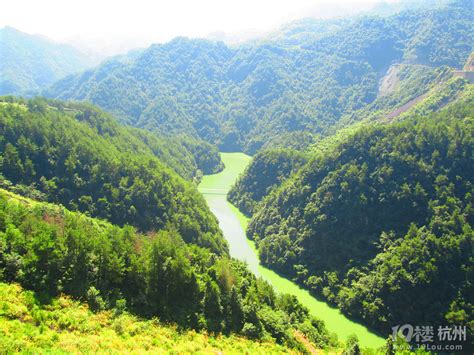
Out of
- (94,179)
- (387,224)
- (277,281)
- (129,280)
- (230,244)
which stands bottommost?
(277,281)

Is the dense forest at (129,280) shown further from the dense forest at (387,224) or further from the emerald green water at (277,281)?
the dense forest at (387,224)

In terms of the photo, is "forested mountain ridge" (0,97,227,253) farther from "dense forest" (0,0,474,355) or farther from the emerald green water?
the emerald green water

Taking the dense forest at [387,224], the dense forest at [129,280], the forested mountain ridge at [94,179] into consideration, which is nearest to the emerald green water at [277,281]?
the dense forest at [387,224]

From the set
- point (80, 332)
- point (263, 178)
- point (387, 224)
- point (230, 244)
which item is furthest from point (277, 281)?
point (80, 332)

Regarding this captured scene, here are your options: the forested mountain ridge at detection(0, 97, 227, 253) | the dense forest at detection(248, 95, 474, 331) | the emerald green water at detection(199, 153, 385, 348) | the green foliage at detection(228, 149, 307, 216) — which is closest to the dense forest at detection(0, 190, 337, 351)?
the emerald green water at detection(199, 153, 385, 348)

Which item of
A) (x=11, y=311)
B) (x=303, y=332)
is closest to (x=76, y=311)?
(x=11, y=311)

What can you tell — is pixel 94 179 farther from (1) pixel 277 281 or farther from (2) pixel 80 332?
(2) pixel 80 332
